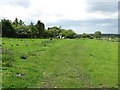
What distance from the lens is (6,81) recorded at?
17.3 m

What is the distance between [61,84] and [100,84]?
259 cm

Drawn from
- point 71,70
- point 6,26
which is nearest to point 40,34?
point 6,26

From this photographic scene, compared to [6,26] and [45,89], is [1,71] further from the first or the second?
[6,26]

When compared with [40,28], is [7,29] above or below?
below

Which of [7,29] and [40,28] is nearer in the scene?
[7,29]

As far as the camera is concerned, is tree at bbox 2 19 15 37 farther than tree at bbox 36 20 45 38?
No

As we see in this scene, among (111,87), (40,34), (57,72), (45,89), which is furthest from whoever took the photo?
(40,34)

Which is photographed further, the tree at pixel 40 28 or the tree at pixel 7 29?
the tree at pixel 40 28

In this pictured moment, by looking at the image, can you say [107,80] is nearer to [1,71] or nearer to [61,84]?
[61,84]

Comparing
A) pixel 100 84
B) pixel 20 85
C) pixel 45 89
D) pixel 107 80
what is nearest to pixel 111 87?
pixel 100 84

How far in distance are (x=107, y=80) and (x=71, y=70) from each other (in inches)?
166

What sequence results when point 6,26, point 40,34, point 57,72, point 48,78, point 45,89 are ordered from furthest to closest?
point 40,34
point 6,26
point 57,72
point 48,78
point 45,89

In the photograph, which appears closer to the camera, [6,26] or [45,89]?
[45,89]

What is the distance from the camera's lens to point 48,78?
65.0ft
